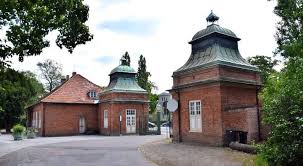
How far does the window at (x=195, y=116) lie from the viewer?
20.1m

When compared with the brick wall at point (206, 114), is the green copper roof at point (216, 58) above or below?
above

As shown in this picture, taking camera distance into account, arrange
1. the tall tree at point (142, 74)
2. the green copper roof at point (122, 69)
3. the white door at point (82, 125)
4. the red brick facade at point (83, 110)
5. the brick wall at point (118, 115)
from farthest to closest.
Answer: the tall tree at point (142, 74) → the white door at point (82, 125) → the green copper roof at point (122, 69) → the red brick facade at point (83, 110) → the brick wall at point (118, 115)

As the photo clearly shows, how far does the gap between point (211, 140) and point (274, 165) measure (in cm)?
884

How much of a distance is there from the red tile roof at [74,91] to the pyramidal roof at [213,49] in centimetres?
1970

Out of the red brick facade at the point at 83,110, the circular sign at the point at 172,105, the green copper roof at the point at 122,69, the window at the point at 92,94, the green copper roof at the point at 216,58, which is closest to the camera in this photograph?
the green copper roof at the point at 216,58

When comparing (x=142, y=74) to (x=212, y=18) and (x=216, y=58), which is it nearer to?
(x=212, y=18)

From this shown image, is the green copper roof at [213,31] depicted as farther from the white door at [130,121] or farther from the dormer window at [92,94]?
the dormer window at [92,94]

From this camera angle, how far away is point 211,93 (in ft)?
62.9

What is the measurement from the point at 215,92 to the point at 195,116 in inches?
91.6

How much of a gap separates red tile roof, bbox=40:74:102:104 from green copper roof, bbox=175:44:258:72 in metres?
19.7

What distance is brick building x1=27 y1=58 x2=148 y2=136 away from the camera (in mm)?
35531

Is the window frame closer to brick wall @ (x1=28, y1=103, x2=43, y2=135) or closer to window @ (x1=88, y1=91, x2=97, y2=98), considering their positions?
window @ (x1=88, y1=91, x2=97, y2=98)

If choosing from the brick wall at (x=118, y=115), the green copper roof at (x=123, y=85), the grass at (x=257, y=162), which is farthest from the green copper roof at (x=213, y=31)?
the brick wall at (x=118, y=115)

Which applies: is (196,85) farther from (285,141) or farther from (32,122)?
(32,122)
